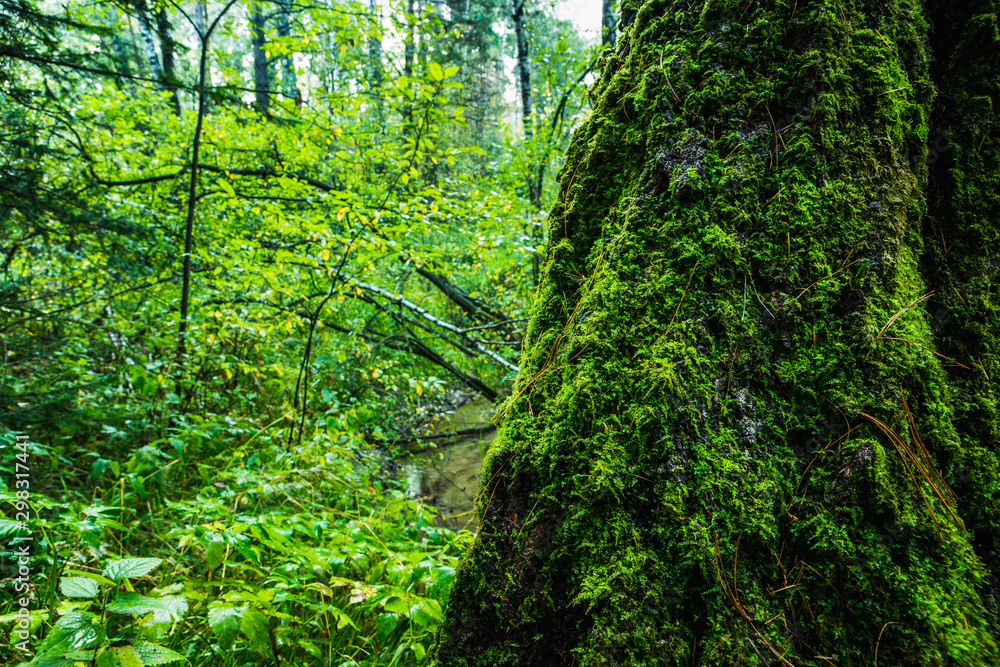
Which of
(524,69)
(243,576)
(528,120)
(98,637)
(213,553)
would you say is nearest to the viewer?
(98,637)

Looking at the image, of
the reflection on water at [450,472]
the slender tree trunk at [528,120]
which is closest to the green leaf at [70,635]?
the reflection on water at [450,472]

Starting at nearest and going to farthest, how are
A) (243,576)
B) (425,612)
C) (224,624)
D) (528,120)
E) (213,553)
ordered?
(224,624) → (425,612) → (213,553) → (243,576) → (528,120)

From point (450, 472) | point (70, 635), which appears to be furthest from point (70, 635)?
point (450, 472)

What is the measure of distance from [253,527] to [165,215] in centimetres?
555

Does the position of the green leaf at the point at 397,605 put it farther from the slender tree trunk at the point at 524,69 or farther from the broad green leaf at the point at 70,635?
the slender tree trunk at the point at 524,69

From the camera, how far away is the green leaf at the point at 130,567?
124 cm

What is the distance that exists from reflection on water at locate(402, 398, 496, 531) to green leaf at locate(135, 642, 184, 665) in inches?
144

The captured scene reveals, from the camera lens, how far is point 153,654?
4.13ft

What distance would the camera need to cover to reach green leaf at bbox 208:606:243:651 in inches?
55.6

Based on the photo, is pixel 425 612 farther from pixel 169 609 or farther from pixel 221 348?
pixel 221 348

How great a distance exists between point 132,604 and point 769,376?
2.02 meters

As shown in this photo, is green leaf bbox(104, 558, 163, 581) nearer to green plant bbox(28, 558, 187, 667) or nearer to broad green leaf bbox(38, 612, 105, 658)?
green plant bbox(28, 558, 187, 667)

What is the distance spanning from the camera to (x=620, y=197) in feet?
5.14

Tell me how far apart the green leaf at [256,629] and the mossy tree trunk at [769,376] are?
30.2 inches
